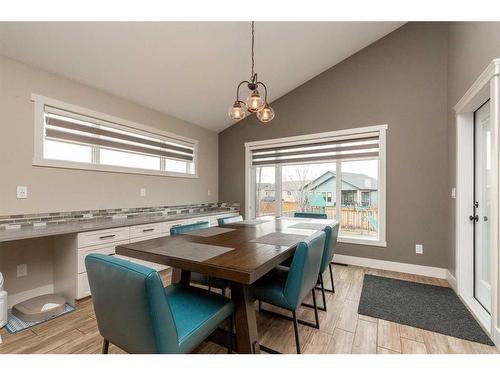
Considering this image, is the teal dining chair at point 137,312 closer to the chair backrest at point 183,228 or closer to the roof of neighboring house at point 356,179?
the chair backrest at point 183,228

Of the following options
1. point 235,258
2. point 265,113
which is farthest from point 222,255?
point 265,113

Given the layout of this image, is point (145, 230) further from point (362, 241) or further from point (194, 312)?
point (362, 241)

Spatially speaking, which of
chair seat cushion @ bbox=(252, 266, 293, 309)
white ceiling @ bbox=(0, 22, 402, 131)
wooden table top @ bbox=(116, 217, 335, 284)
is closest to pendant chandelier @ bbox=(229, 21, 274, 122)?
white ceiling @ bbox=(0, 22, 402, 131)

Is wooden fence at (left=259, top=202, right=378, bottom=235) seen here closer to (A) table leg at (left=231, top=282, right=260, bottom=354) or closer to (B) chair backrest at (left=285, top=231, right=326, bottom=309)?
(B) chair backrest at (left=285, top=231, right=326, bottom=309)

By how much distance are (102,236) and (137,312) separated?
1876 millimetres

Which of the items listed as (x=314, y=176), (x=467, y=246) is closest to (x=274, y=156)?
(x=314, y=176)

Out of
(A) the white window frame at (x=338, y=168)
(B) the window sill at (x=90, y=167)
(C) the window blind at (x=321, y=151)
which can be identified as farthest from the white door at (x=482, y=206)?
(B) the window sill at (x=90, y=167)

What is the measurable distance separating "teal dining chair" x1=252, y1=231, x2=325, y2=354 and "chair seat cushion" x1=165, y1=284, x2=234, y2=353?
0.34 meters

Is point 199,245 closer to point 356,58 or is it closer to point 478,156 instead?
point 478,156

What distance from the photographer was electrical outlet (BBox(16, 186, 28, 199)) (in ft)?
7.50

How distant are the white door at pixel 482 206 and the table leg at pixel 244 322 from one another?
2.34m

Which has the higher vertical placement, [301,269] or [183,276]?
[301,269]

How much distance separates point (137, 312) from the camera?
3.20 feet
